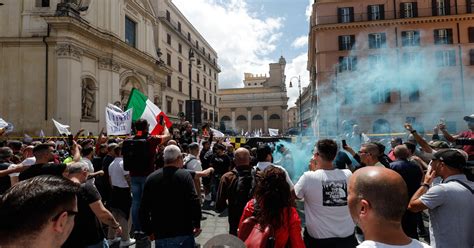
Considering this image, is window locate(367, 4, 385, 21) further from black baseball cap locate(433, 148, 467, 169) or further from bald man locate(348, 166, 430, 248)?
bald man locate(348, 166, 430, 248)

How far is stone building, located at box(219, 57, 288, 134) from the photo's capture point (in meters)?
77.8

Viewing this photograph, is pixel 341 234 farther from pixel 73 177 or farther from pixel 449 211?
pixel 73 177

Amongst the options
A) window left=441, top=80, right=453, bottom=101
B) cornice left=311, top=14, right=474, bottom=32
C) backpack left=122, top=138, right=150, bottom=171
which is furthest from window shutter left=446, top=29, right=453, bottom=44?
backpack left=122, top=138, right=150, bottom=171

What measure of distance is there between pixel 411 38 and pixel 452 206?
3165cm

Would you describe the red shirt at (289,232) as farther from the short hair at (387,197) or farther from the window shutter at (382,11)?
the window shutter at (382,11)

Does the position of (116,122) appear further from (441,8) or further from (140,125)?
(441,8)

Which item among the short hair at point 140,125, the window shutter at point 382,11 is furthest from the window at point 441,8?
the short hair at point 140,125

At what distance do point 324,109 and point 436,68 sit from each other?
10.1 metres

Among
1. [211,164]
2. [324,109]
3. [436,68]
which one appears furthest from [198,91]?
[211,164]

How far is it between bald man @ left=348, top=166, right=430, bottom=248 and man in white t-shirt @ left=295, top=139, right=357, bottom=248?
5.16ft

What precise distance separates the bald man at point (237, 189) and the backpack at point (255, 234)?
3.14 feet

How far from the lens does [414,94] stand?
27.6 m

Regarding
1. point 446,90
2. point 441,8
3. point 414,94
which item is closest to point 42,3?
point 414,94

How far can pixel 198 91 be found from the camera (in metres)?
47.9
